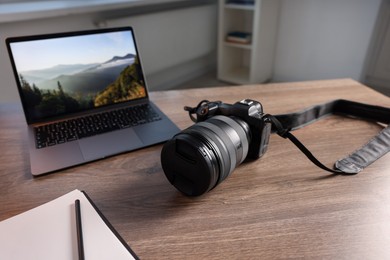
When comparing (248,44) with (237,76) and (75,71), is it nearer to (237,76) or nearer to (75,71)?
(237,76)

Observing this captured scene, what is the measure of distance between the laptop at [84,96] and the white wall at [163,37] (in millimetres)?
953

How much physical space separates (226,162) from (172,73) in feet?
6.97

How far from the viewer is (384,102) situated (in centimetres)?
83

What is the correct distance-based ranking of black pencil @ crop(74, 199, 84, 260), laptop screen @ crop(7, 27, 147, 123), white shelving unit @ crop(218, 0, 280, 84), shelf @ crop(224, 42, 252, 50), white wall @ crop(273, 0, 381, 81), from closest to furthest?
black pencil @ crop(74, 199, 84, 260) → laptop screen @ crop(7, 27, 147, 123) → white wall @ crop(273, 0, 381, 81) → white shelving unit @ crop(218, 0, 280, 84) → shelf @ crop(224, 42, 252, 50)

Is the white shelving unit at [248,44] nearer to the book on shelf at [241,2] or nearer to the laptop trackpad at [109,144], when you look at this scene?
the book on shelf at [241,2]

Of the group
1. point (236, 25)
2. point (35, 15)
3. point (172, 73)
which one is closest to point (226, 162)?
point (35, 15)

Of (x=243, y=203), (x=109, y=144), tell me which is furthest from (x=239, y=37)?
(x=243, y=203)

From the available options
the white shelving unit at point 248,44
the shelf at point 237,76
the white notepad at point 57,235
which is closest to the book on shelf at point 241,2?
the white shelving unit at point 248,44

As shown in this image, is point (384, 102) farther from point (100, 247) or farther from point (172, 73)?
point (172, 73)

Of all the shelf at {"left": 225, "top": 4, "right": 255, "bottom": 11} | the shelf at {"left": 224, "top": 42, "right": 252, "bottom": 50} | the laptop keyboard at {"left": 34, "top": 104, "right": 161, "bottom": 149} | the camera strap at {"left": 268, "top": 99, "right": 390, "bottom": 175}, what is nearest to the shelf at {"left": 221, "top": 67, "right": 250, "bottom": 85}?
the shelf at {"left": 224, "top": 42, "right": 252, "bottom": 50}

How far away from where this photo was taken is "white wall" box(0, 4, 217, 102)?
1497 millimetres

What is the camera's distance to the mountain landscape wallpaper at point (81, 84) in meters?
0.68

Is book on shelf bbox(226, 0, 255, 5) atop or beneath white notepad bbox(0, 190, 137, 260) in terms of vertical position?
atop

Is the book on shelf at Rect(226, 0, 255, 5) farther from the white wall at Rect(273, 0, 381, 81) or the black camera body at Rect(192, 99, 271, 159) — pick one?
the black camera body at Rect(192, 99, 271, 159)
